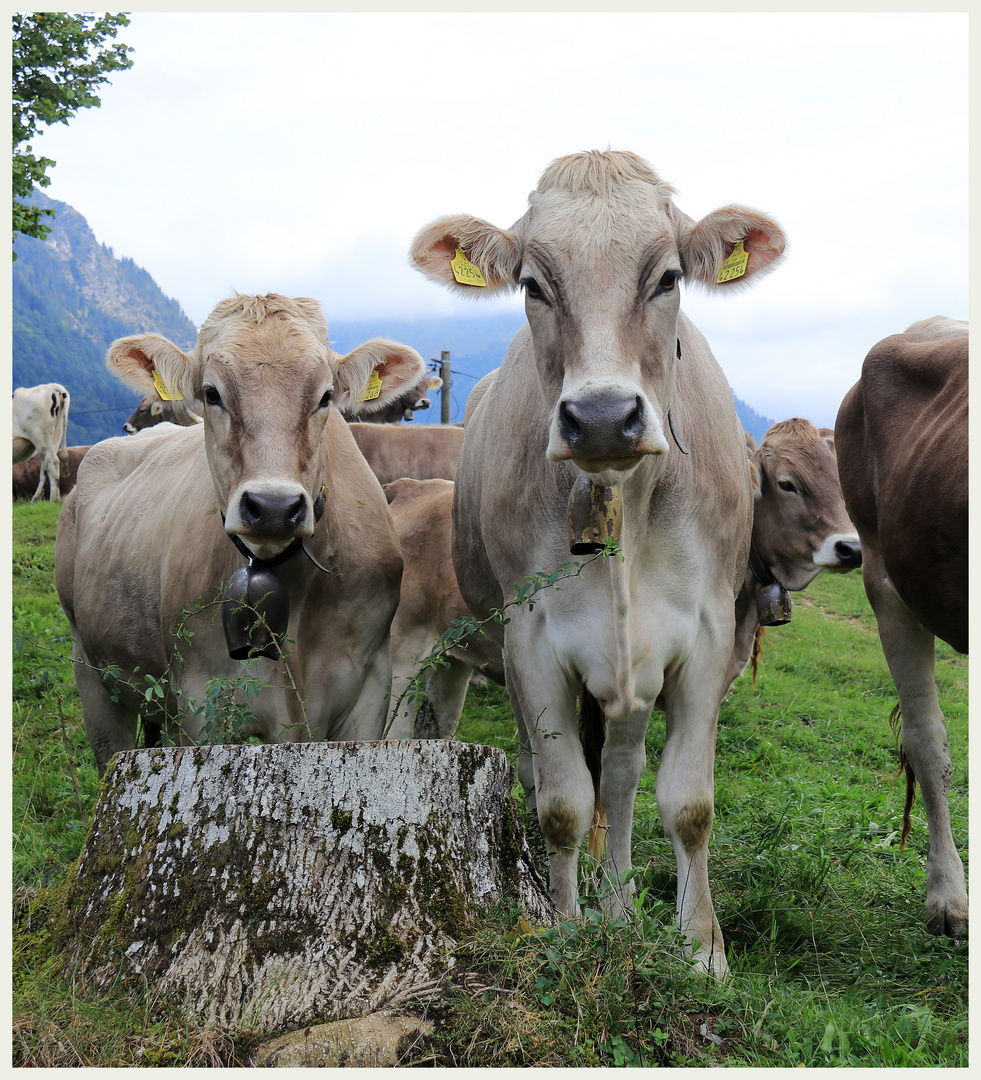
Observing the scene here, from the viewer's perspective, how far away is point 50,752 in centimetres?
695

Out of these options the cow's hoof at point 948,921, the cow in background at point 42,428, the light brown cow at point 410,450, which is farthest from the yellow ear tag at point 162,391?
the cow in background at point 42,428

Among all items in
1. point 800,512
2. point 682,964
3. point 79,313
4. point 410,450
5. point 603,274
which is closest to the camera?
point 682,964

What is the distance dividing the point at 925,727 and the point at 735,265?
8.16 feet

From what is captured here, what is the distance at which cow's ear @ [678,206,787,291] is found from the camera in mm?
3482

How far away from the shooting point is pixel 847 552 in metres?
7.12

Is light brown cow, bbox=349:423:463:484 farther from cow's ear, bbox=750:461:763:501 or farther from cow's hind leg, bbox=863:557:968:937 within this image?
cow's hind leg, bbox=863:557:968:937

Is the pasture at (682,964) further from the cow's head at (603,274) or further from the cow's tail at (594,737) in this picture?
the cow's head at (603,274)

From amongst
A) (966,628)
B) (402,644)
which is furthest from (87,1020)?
(402,644)

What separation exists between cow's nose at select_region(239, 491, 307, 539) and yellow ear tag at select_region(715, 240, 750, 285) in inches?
67.5

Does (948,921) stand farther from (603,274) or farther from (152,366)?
(152,366)

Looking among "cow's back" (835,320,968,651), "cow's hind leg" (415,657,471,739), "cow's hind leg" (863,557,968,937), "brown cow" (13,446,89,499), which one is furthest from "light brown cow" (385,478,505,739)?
"brown cow" (13,446,89,499)

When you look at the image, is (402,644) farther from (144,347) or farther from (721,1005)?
(721,1005)

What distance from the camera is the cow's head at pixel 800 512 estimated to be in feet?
23.7

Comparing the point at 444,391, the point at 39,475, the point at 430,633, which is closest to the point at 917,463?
the point at 430,633
